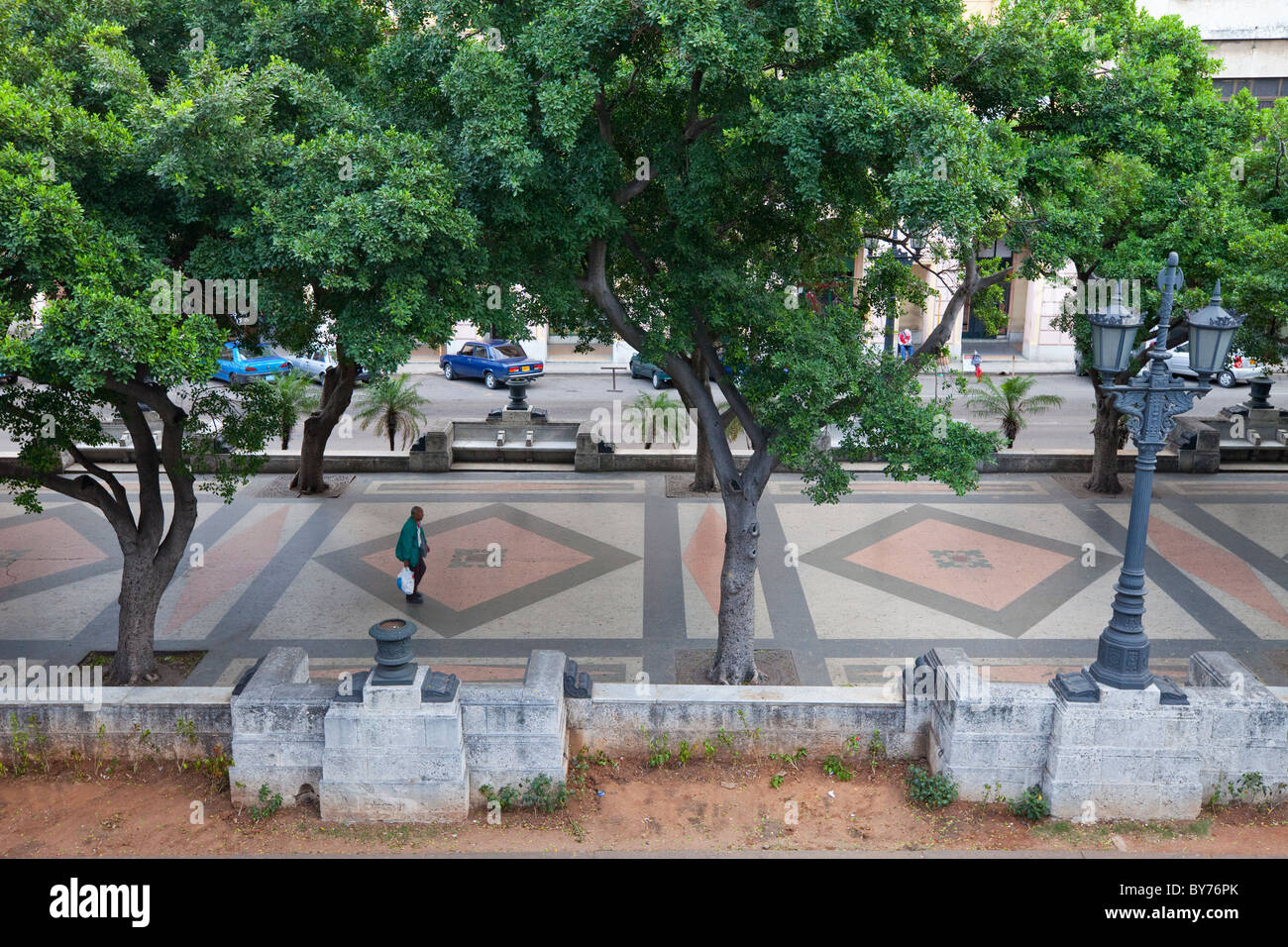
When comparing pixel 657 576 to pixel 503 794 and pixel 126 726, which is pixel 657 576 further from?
pixel 126 726

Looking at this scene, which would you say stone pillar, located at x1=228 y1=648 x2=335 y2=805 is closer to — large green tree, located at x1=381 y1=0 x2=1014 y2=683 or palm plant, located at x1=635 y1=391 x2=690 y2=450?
large green tree, located at x1=381 y1=0 x2=1014 y2=683

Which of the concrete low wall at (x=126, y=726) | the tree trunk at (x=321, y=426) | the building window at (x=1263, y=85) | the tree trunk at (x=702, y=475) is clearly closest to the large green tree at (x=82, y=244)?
the concrete low wall at (x=126, y=726)

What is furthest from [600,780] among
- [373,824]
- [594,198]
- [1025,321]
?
[1025,321]

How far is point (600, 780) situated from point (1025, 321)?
2977 centimetres

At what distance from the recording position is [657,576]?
53.8 ft

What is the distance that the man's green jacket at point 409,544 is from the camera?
15.0 m

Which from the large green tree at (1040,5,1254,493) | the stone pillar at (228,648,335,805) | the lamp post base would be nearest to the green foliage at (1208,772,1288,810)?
the lamp post base

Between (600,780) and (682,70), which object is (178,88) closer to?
(682,70)

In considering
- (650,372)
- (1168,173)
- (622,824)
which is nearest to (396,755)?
(622,824)

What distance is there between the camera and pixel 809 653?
45.6 feet

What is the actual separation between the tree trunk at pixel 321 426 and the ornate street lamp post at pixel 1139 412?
12.7 meters

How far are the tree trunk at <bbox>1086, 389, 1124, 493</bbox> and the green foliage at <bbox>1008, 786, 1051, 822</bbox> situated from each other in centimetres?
1142

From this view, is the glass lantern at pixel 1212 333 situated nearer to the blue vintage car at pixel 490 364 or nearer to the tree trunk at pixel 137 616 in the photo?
the tree trunk at pixel 137 616

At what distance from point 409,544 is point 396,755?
5.42m
